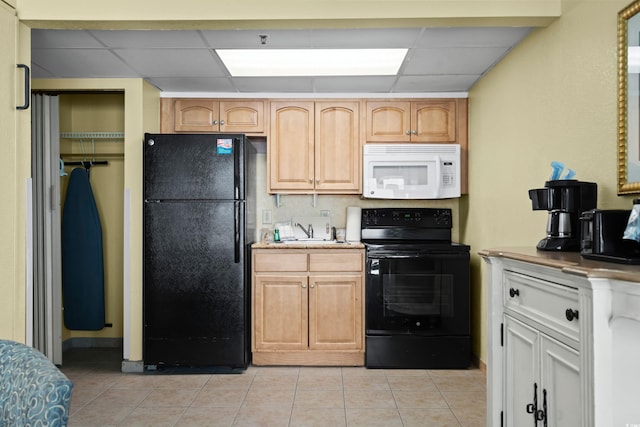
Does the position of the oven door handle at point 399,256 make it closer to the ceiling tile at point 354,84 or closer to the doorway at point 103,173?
the ceiling tile at point 354,84

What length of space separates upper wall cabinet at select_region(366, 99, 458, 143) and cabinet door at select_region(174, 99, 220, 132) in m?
1.32

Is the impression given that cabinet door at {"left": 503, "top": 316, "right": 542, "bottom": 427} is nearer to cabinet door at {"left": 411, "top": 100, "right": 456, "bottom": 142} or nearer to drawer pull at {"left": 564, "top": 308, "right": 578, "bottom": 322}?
drawer pull at {"left": 564, "top": 308, "right": 578, "bottom": 322}

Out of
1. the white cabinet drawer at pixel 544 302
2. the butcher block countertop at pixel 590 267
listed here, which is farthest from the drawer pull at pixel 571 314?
the butcher block countertop at pixel 590 267

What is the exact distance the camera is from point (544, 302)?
5.59ft

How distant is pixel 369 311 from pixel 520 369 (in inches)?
80.7

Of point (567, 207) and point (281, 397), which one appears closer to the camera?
point (567, 207)

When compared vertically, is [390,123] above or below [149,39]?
below

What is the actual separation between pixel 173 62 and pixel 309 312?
6.93 ft

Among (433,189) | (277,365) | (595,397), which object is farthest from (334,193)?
(595,397)

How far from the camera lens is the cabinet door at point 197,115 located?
14.0ft

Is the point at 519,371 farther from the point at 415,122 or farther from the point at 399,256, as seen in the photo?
the point at 415,122

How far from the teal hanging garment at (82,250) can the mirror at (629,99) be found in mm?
4048

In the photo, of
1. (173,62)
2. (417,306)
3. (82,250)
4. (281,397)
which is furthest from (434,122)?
(82,250)

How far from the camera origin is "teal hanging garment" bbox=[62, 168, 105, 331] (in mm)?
A: 4449
